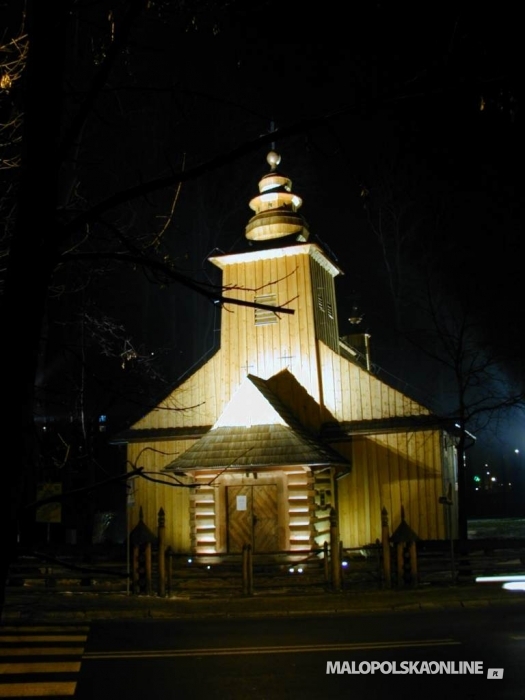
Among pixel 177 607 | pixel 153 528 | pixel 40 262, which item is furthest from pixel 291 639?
pixel 153 528

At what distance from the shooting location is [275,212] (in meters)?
27.0

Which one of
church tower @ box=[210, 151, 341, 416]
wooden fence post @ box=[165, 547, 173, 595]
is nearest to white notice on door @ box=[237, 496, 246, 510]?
church tower @ box=[210, 151, 341, 416]

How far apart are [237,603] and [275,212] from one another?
50.3 ft

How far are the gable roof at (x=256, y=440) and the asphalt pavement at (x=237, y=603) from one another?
394cm

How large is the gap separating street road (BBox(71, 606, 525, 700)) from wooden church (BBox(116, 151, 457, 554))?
7667 mm

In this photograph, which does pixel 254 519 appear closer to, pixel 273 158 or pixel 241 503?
pixel 241 503

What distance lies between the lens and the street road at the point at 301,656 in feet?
26.9

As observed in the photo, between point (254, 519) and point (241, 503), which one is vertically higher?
point (241, 503)

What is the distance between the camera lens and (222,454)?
69.2ft

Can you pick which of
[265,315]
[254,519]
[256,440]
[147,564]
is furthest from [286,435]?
[265,315]

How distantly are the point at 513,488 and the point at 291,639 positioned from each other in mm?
58449

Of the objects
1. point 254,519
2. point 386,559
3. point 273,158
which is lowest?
point 386,559

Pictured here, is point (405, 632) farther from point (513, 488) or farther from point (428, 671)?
point (513, 488)

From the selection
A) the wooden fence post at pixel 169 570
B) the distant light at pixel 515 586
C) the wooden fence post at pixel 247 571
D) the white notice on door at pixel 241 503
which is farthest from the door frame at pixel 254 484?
the distant light at pixel 515 586
